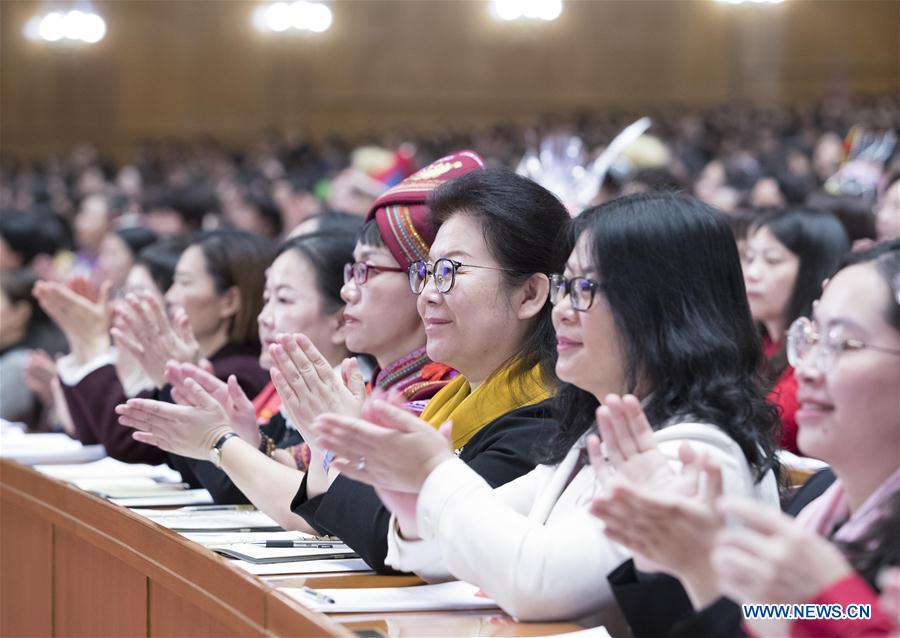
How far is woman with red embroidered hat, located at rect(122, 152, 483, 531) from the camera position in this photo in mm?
2775

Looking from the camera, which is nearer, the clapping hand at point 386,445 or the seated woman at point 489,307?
the clapping hand at point 386,445

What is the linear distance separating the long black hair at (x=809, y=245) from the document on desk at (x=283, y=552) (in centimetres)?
197

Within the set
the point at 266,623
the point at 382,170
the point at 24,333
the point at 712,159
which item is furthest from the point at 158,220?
the point at 266,623

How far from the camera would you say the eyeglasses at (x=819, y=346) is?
173 cm

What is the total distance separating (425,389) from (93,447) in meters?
1.64

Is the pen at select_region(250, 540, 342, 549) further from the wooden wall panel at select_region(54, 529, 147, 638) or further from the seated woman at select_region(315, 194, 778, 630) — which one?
the seated woman at select_region(315, 194, 778, 630)

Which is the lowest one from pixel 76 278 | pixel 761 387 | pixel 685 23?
pixel 761 387

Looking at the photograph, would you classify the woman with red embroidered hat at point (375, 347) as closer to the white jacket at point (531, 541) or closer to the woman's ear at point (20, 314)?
the white jacket at point (531, 541)

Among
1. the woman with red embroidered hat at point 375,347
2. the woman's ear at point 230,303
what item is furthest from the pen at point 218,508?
the woman's ear at point 230,303

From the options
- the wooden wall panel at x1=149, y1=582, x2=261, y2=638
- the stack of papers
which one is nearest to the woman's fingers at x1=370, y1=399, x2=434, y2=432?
the wooden wall panel at x1=149, y1=582, x2=261, y2=638

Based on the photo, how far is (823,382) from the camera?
Answer: 1.76 m

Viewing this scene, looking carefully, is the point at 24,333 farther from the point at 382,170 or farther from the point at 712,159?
the point at 712,159

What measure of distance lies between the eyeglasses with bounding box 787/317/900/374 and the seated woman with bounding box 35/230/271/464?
2.39m

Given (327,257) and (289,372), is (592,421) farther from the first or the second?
(327,257)
